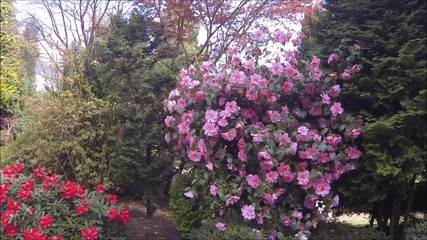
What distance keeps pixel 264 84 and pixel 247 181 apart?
2.40ft

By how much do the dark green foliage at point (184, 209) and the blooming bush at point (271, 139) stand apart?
772mm

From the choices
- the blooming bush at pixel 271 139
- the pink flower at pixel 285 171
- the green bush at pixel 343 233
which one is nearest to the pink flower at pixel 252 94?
the blooming bush at pixel 271 139

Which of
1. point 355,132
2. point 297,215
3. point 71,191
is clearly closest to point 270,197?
point 297,215

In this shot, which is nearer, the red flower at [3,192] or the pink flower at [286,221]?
the pink flower at [286,221]

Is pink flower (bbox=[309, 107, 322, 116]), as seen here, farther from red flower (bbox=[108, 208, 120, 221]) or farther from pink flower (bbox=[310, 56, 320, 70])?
red flower (bbox=[108, 208, 120, 221])

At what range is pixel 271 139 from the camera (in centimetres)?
287

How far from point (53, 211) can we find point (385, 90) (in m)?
2.73

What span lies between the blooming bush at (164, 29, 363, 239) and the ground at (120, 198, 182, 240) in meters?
1.16

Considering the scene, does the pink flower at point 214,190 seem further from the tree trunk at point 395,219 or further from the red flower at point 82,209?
the tree trunk at point 395,219

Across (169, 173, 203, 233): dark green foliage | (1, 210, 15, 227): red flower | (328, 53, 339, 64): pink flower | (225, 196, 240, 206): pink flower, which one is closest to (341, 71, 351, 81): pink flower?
(328, 53, 339, 64): pink flower

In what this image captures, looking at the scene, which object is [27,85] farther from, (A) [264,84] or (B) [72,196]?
(A) [264,84]

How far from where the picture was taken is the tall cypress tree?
2748mm

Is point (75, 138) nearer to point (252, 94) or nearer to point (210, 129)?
point (210, 129)

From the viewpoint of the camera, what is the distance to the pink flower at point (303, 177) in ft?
9.28
